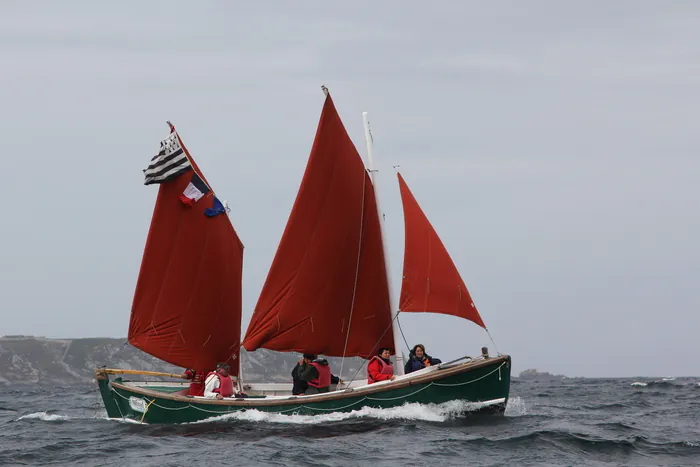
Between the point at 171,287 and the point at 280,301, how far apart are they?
5076 mm

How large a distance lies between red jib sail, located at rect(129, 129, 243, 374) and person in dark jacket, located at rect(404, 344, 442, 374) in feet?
29.6

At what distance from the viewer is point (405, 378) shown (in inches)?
1196

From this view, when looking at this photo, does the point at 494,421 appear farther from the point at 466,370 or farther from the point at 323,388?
the point at 323,388

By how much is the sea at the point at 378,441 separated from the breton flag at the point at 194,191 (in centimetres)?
864

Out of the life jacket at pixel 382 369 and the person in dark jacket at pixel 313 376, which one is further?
the person in dark jacket at pixel 313 376

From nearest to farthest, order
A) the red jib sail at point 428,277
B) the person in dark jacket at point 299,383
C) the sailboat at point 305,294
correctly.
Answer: the sailboat at point 305,294 < the red jib sail at point 428,277 < the person in dark jacket at point 299,383

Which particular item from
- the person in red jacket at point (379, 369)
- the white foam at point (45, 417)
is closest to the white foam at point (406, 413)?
the person in red jacket at point (379, 369)

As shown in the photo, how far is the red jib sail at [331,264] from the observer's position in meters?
33.9

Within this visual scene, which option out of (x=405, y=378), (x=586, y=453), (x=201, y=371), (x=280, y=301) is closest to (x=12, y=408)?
(x=201, y=371)

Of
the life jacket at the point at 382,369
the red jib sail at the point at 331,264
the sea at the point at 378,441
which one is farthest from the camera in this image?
the red jib sail at the point at 331,264

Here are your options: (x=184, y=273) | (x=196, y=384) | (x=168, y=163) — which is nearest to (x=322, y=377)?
(x=196, y=384)

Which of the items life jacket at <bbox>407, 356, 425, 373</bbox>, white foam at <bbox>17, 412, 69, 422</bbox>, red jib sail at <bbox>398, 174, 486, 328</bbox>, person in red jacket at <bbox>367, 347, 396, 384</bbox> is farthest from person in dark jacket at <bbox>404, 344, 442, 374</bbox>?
white foam at <bbox>17, 412, 69, 422</bbox>

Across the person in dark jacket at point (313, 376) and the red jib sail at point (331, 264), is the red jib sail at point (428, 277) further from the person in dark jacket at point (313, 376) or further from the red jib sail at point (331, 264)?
the person in dark jacket at point (313, 376)

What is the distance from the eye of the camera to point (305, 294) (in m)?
34.1
